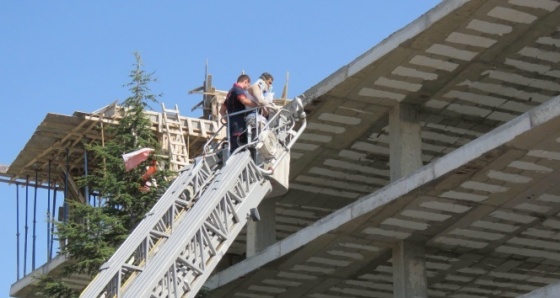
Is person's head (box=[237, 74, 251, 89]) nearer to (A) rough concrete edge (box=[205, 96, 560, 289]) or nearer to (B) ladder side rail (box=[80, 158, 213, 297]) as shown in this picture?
(B) ladder side rail (box=[80, 158, 213, 297])

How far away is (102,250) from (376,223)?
5.09 metres

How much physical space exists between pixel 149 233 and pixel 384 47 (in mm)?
7556

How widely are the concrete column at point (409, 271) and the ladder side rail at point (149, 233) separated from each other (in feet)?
21.8

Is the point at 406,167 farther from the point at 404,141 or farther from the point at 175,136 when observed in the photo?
the point at 175,136

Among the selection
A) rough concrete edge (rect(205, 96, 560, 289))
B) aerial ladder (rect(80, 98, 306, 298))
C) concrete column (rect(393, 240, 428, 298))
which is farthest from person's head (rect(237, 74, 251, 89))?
concrete column (rect(393, 240, 428, 298))

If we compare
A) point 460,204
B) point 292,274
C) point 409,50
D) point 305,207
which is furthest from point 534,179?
point 305,207

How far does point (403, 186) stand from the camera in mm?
24203

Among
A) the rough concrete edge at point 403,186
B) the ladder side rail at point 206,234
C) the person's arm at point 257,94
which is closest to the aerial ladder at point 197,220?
the ladder side rail at point 206,234

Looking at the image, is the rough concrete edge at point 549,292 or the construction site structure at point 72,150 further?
the construction site structure at point 72,150

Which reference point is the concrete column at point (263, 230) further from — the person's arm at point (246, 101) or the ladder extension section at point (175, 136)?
the person's arm at point (246, 101)

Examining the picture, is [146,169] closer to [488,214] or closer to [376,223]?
[376,223]

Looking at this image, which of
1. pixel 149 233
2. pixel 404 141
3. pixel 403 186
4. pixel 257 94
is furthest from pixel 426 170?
pixel 149 233

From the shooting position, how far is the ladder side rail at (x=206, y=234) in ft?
58.6

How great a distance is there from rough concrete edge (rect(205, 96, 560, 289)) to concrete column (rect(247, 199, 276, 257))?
126 centimetres
